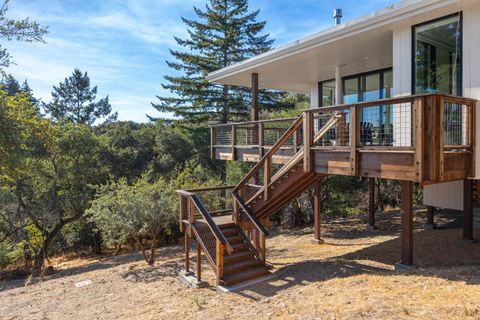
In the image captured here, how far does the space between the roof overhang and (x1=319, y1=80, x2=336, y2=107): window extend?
35cm

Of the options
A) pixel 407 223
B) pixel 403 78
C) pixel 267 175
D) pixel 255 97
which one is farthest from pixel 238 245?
pixel 403 78

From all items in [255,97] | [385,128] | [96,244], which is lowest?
[96,244]

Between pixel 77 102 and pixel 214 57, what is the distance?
26.3m

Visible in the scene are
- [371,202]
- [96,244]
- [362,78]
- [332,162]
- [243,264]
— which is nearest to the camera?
[332,162]

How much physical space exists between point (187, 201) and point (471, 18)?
7.15 meters

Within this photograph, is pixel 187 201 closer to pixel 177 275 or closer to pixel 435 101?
pixel 177 275

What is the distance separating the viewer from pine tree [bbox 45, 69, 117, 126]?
4066 cm

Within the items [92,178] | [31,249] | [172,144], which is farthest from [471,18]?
[172,144]

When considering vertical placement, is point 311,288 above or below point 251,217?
below

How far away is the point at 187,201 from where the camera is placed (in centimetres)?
859

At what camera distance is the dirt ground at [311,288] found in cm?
458

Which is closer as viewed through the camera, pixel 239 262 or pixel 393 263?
pixel 393 263

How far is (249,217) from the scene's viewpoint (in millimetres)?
8062

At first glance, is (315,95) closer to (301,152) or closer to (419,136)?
(301,152)
